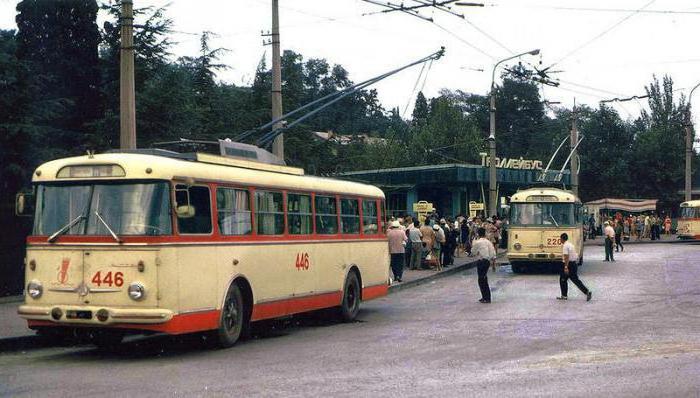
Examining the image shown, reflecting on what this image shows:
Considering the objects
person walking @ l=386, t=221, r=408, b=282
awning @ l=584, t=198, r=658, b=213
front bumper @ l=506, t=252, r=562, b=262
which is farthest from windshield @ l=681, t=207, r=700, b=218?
person walking @ l=386, t=221, r=408, b=282

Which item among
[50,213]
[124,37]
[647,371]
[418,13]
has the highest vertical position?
[418,13]

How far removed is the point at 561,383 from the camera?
10562 mm

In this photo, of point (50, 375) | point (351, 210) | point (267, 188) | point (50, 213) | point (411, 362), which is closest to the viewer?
point (50, 375)

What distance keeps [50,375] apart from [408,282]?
686 inches

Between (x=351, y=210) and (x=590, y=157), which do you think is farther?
(x=590, y=157)

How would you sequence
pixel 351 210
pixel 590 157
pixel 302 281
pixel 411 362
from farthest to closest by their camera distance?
pixel 590 157, pixel 351 210, pixel 302 281, pixel 411 362

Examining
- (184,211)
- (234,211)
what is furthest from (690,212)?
(184,211)

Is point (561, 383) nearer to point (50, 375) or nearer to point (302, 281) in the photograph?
point (50, 375)

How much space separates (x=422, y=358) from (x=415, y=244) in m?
19.7

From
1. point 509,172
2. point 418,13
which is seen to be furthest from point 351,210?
point 509,172

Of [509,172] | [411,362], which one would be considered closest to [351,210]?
[411,362]

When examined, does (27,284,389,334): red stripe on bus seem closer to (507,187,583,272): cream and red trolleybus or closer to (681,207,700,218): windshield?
(507,187,583,272): cream and red trolleybus

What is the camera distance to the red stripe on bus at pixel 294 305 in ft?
50.5

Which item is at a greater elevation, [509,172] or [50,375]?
[509,172]
